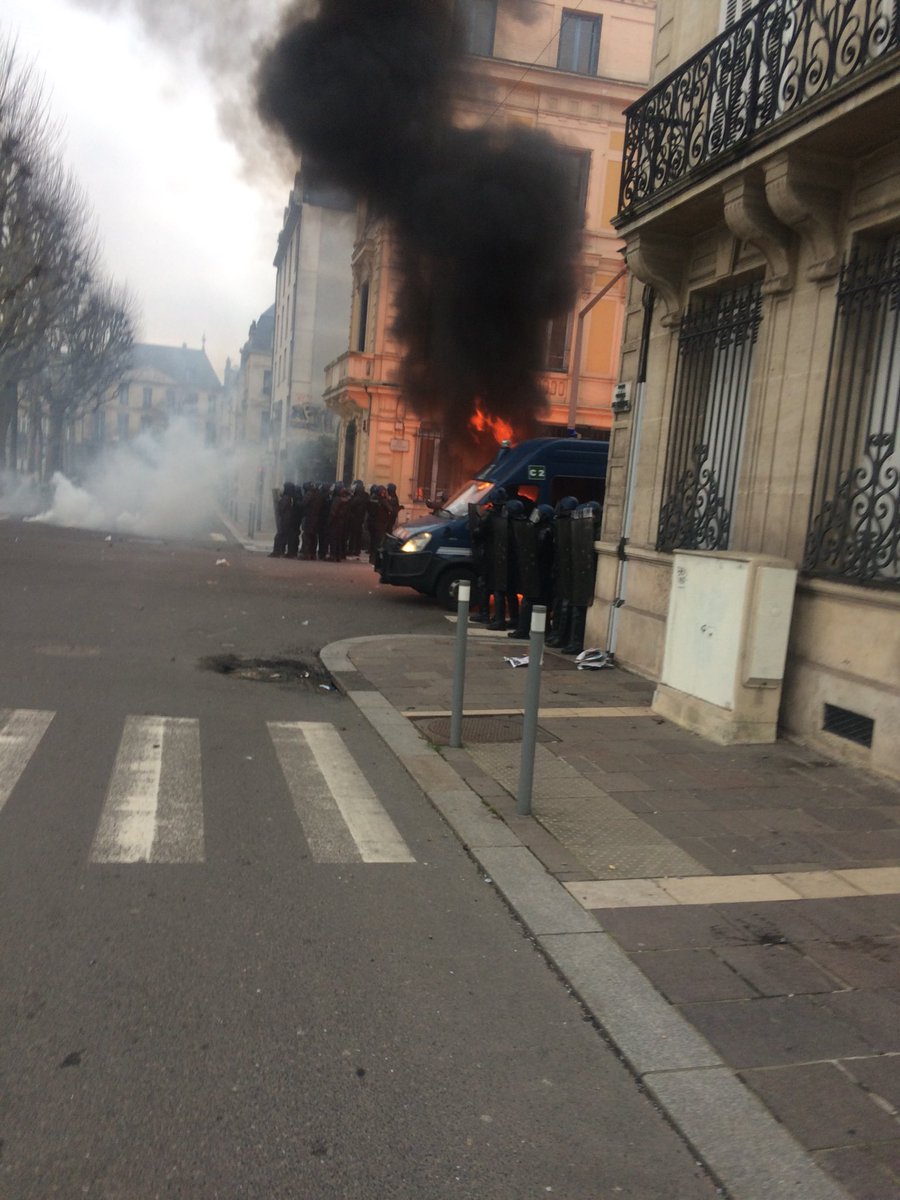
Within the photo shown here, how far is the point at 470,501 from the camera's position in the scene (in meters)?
13.2

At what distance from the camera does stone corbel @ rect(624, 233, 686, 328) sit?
8273mm

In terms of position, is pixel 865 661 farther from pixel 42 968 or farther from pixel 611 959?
pixel 42 968

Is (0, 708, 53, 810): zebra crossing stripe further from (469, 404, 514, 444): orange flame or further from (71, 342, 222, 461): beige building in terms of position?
(71, 342, 222, 461): beige building

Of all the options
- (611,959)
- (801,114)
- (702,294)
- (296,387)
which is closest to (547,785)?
(611,959)

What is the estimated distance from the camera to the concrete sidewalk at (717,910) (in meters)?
2.56

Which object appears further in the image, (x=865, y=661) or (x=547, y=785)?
(x=865, y=661)

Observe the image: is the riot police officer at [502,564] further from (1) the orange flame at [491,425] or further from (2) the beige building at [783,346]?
(1) the orange flame at [491,425]

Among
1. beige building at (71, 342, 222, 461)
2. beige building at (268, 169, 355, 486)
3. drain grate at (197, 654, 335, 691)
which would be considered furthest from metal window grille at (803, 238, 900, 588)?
beige building at (71, 342, 222, 461)

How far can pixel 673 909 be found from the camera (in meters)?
3.85

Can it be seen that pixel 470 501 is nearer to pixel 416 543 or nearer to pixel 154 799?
pixel 416 543

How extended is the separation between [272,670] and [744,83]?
589cm

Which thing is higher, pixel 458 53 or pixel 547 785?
pixel 458 53

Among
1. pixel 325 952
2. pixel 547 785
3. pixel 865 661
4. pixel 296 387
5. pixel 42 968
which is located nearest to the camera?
pixel 42 968

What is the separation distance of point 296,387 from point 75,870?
37.9 meters
